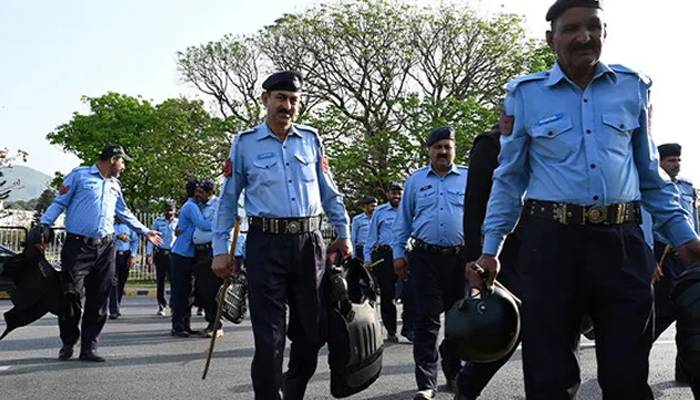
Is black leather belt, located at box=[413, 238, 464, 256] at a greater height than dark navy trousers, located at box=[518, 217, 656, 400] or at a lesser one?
greater

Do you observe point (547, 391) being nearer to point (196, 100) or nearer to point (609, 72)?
point (609, 72)

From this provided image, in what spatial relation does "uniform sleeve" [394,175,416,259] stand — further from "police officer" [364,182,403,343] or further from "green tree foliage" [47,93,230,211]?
"green tree foliage" [47,93,230,211]

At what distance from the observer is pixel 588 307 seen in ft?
12.2

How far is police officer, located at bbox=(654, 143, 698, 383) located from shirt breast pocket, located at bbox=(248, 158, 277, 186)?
3165mm

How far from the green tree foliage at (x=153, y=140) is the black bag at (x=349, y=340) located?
1128 inches

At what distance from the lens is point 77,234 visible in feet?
27.6

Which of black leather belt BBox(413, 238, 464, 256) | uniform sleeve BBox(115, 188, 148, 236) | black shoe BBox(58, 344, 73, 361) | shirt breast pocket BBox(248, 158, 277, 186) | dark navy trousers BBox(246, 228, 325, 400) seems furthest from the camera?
uniform sleeve BBox(115, 188, 148, 236)

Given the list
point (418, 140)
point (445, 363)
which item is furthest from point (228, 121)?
point (445, 363)

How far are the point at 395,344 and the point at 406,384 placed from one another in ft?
10.6

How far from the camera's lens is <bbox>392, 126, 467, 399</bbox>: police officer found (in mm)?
6637

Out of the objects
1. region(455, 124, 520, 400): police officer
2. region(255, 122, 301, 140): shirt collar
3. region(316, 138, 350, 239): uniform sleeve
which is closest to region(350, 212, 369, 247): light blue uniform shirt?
region(316, 138, 350, 239): uniform sleeve

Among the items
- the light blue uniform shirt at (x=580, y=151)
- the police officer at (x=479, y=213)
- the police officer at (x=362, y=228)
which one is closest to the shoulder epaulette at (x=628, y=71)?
the light blue uniform shirt at (x=580, y=151)

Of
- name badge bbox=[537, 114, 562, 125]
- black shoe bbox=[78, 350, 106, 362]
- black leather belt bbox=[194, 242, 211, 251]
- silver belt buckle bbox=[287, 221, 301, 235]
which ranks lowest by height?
black shoe bbox=[78, 350, 106, 362]

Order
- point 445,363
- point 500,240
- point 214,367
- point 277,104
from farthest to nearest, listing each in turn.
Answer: point 214,367, point 445,363, point 277,104, point 500,240
